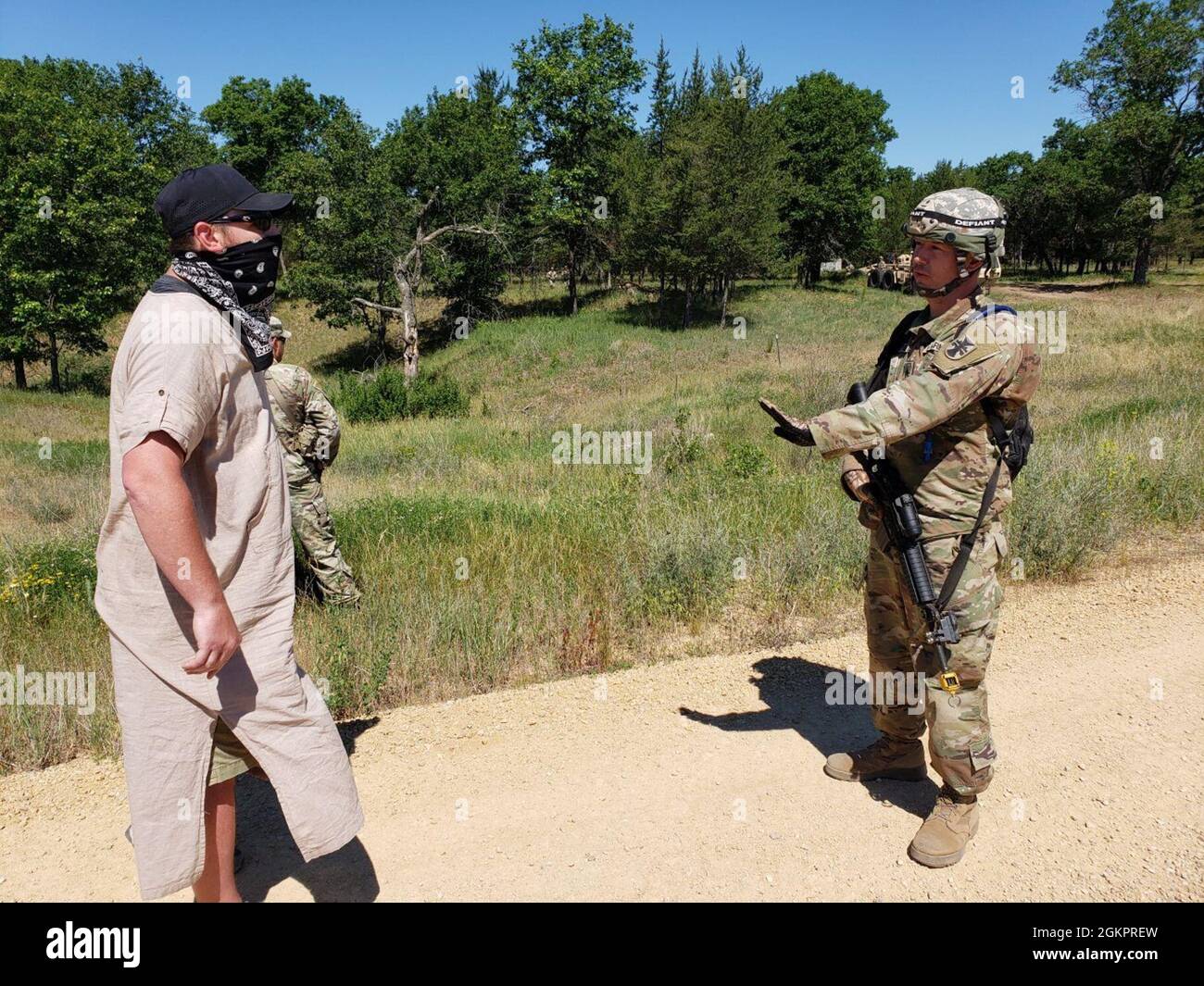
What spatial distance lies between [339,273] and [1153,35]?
41422 mm

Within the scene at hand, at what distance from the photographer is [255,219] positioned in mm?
2346

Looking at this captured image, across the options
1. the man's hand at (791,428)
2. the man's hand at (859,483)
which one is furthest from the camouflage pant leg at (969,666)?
the man's hand at (791,428)

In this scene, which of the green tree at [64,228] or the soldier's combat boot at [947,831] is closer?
the soldier's combat boot at [947,831]

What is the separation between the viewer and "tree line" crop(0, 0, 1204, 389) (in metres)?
29.4

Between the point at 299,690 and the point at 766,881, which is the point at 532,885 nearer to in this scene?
the point at 766,881

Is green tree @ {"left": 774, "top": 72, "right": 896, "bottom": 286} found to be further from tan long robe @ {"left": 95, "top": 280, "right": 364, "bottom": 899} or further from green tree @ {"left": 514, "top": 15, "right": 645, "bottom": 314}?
tan long robe @ {"left": 95, "top": 280, "right": 364, "bottom": 899}

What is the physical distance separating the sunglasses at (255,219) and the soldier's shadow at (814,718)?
3068 mm

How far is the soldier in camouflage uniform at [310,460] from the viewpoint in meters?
5.90

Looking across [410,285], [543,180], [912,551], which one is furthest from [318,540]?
[543,180]

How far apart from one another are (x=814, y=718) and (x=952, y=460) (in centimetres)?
174

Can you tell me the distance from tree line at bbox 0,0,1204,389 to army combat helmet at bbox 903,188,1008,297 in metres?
17.7

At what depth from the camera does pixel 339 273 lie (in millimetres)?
33250

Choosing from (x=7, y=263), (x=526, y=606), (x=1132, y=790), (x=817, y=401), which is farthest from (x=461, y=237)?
(x=1132, y=790)

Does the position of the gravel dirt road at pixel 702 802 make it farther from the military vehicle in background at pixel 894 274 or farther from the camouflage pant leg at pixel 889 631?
the military vehicle in background at pixel 894 274
